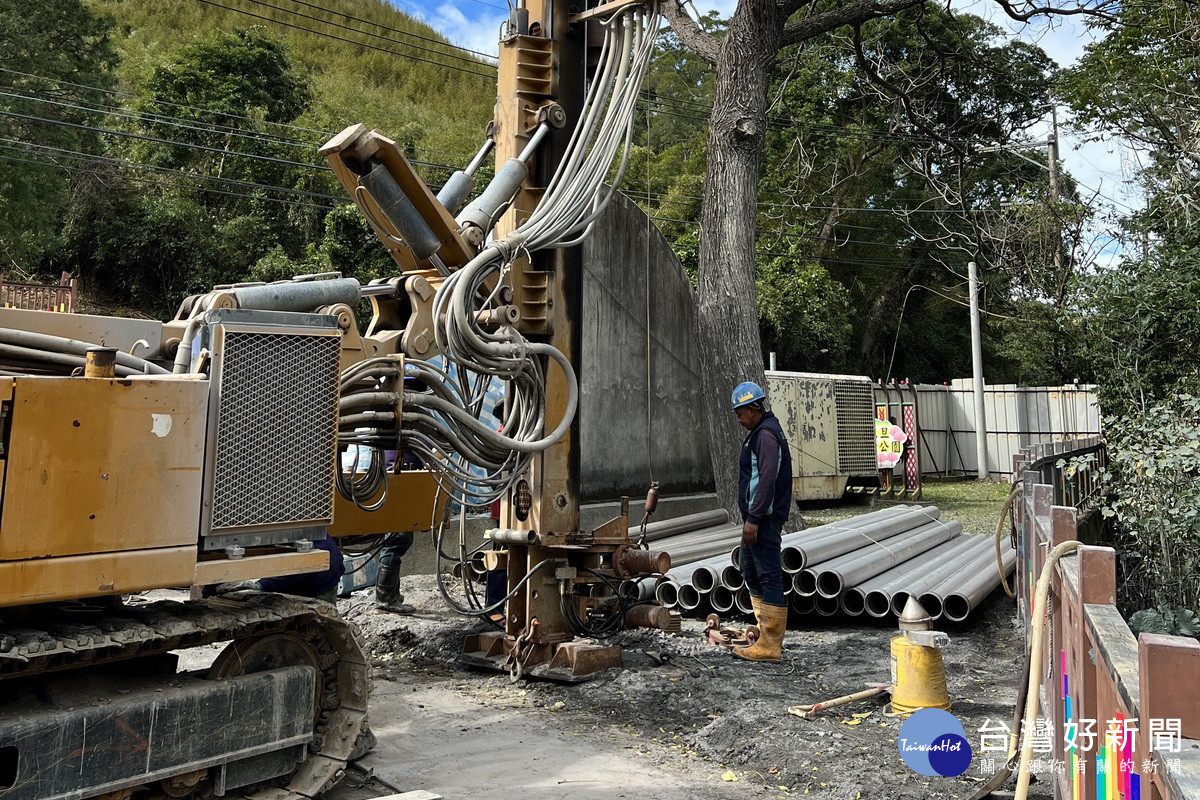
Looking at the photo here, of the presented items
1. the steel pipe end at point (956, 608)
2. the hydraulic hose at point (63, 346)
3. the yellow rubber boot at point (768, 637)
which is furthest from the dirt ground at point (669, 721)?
the hydraulic hose at point (63, 346)

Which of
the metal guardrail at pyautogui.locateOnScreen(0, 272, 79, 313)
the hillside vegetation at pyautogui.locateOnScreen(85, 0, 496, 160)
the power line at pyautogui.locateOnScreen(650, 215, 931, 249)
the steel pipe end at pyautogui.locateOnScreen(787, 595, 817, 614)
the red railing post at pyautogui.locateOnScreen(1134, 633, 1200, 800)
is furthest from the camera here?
the hillside vegetation at pyautogui.locateOnScreen(85, 0, 496, 160)

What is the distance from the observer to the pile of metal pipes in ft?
27.3

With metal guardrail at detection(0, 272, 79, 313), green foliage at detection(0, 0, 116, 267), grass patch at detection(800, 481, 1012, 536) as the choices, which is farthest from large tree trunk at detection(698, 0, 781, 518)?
green foliage at detection(0, 0, 116, 267)

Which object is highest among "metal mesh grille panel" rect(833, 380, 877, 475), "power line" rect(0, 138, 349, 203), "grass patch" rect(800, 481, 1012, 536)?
"power line" rect(0, 138, 349, 203)

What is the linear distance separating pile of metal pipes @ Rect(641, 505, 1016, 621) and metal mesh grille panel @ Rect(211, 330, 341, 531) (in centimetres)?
432

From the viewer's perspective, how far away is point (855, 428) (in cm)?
1912

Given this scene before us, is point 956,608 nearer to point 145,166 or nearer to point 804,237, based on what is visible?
point 145,166

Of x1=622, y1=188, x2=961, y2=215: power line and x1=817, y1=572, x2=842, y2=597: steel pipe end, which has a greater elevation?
x1=622, y1=188, x2=961, y2=215: power line

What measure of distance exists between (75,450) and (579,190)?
151 inches

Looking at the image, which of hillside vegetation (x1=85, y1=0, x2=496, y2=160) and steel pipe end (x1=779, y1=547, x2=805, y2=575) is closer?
steel pipe end (x1=779, y1=547, x2=805, y2=575)

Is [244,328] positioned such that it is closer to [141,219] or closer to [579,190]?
[579,190]

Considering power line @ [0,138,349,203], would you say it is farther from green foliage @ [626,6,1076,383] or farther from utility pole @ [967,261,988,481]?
utility pole @ [967,261,988,481]

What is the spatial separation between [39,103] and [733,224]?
56.2 ft

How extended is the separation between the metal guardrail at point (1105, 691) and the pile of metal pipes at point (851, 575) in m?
2.46
